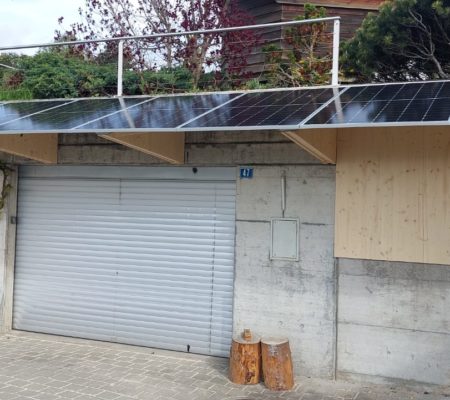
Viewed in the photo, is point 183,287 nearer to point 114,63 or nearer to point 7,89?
point 114,63

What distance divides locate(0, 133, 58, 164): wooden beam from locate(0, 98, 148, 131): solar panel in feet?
1.27

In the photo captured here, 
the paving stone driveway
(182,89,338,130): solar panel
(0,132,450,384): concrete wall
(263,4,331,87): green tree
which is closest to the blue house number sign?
(0,132,450,384): concrete wall

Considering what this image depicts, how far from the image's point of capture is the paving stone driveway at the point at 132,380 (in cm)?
600

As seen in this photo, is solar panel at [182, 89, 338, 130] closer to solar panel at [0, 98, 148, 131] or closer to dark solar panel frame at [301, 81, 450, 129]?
dark solar panel frame at [301, 81, 450, 129]

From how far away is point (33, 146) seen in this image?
7836 millimetres

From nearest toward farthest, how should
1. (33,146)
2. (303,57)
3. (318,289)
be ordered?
1. (318,289)
2. (33,146)
3. (303,57)

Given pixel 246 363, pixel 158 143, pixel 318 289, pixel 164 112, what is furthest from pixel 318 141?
pixel 246 363

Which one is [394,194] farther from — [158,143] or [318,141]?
[158,143]

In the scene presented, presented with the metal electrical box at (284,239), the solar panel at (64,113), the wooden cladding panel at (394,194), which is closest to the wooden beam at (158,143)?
the solar panel at (64,113)

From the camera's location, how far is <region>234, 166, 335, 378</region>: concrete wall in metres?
6.55

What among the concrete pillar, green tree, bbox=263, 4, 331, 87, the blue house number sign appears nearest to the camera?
the blue house number sign

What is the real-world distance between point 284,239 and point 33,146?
3986 mm

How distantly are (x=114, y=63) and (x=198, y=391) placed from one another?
8591 millimetres

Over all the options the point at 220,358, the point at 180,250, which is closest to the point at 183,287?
the point at 180,250
